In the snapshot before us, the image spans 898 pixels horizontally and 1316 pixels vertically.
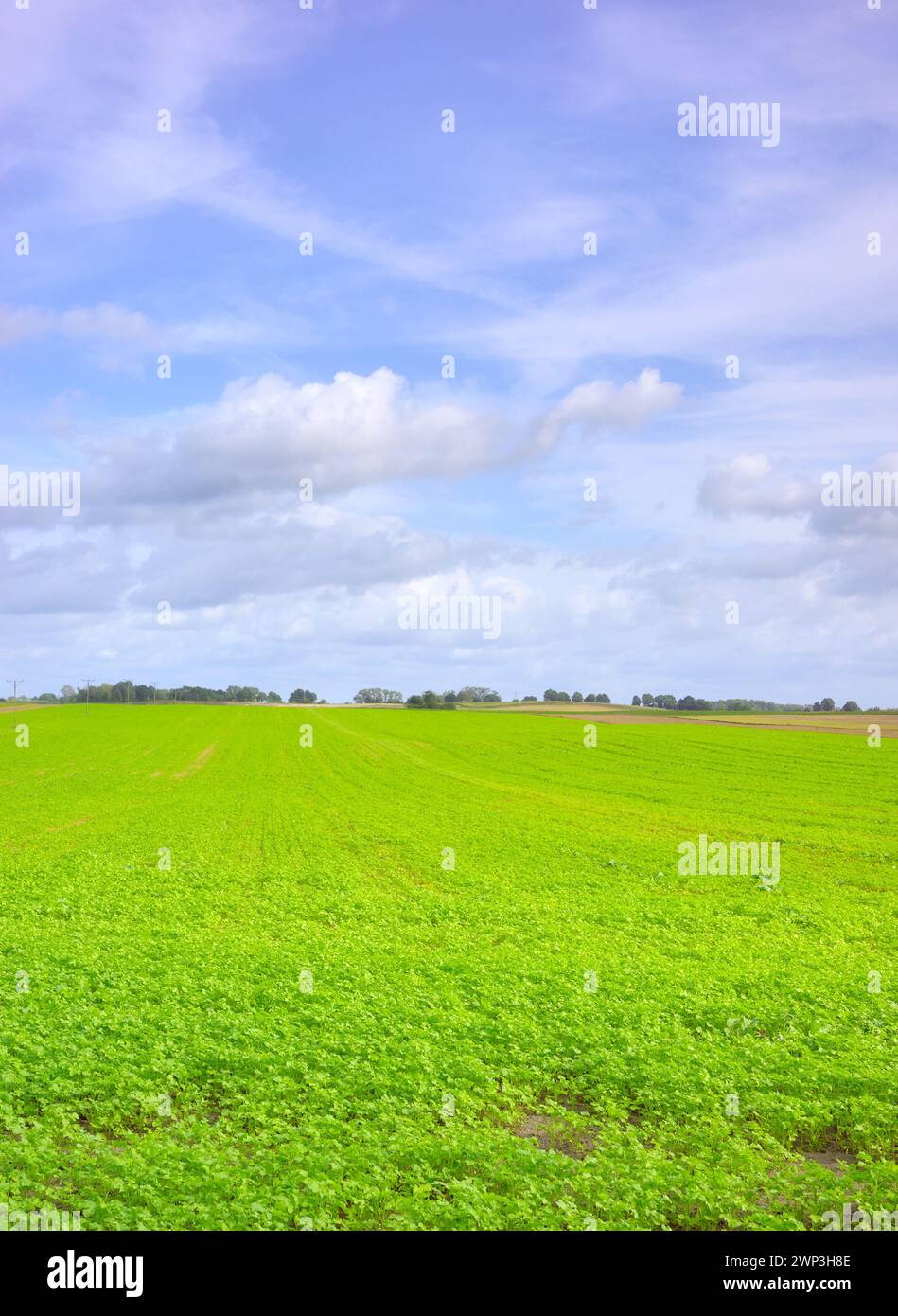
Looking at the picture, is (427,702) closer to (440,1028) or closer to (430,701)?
(430,701)

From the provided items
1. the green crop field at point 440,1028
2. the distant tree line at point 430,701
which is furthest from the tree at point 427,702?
the green crop field at point 440,1028

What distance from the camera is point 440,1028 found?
1700 cm

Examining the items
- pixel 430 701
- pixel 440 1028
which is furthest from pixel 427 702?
pixel 440 1028

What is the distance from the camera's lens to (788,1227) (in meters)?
10.8

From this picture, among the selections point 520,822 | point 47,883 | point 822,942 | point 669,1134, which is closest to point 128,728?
point 520,822

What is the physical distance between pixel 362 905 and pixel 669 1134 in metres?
14.7

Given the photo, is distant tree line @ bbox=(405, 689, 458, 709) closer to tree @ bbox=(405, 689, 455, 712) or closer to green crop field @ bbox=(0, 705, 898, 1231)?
tree @ bbox=(405, 689, 455, 712)

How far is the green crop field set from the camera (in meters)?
11.7

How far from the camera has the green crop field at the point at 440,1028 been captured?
38.3 feet

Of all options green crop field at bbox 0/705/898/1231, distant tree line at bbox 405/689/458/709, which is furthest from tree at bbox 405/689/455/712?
green crop field at bbox 0/705/898/1231

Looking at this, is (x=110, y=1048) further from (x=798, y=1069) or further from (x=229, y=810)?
(x=229, y=810)

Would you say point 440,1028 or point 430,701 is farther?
point 430,701

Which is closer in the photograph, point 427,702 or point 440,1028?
point 440,1028
